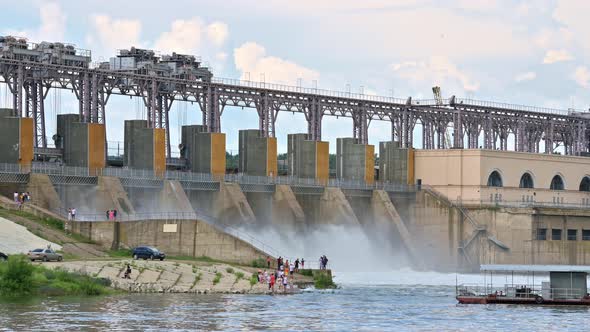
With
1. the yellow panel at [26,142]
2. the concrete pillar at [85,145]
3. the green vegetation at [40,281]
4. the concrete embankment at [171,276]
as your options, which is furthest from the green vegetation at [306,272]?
the yellow panel at [26,142]

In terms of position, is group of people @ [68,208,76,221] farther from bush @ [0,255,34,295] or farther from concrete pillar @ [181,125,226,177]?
concrete pillar @ [181,125,226,177]

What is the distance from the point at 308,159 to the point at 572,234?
27286 millimetres

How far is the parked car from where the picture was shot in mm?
86562

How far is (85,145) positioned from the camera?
365 ft

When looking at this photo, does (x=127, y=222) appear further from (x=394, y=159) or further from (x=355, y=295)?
(x=394, y=159)

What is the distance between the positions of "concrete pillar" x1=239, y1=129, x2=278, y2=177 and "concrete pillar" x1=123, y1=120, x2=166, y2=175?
→ 11.1 metres

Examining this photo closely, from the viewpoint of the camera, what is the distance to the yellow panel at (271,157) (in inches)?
4961

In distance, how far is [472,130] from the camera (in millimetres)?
149875

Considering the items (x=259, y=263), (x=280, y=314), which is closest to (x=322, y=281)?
(x=259, y=263)

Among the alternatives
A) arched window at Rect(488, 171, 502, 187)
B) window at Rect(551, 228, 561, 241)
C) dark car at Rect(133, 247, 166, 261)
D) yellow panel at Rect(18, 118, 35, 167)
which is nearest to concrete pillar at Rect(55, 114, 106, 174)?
yellow panel at Rect(18, 118, 35, 167)

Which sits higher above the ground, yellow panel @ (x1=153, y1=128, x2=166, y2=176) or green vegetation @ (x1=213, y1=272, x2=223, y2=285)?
yellow panel @ (x1=153, y1=128, x2=166, y2=176)

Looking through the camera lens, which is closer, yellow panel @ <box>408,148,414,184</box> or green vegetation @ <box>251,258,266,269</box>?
green vegetation @ <box>251,258,266,269</box>

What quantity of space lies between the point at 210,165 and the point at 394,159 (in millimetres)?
24524

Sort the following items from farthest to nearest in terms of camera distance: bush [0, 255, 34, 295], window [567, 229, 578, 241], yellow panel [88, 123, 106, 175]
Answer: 1. window [567, 229, 578, 241]
2. yellow panel [88, 123, 106, 175]
3. bush [0, 255, 34, 295]
